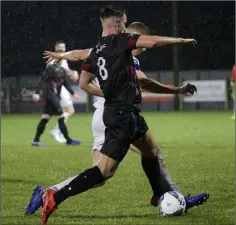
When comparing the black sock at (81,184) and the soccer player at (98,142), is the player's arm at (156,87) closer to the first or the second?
the soccer player at (98,142)

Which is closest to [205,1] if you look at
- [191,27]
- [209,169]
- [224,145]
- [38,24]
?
[191,27]

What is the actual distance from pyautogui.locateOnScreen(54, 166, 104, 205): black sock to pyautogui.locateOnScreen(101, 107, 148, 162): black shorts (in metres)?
0.20

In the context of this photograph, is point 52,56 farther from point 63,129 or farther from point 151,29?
point 151,29

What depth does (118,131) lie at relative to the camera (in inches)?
243

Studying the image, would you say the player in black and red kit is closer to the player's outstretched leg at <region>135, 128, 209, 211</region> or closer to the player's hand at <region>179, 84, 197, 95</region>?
the player's outstretched leg at <region>135, 128, 209, 211</region>

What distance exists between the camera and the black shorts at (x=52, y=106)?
15.7m

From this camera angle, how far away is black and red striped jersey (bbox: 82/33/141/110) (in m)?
6.10

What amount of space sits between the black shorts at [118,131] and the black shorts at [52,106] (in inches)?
375

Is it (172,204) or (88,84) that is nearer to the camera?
(172,204)

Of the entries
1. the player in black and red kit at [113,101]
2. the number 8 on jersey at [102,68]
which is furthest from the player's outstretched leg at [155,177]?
the number 8 on jersey at [102,68]

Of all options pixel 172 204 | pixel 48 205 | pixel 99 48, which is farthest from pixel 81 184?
pixel 99 48

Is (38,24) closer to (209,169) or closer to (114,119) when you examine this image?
(209,169)

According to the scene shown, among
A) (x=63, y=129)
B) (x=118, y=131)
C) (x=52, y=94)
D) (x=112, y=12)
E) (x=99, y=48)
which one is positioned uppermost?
(x=112, y=12)

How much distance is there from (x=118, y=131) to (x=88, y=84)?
667 mm
